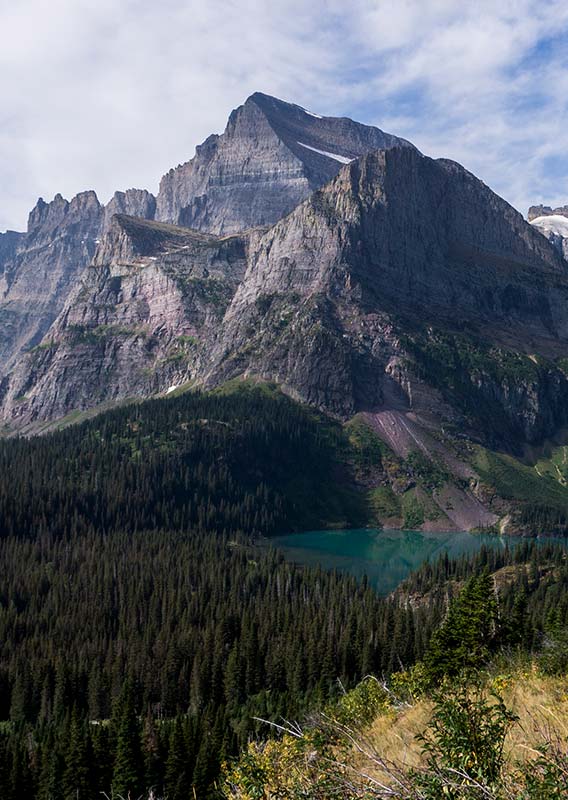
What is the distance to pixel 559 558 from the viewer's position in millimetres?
158750

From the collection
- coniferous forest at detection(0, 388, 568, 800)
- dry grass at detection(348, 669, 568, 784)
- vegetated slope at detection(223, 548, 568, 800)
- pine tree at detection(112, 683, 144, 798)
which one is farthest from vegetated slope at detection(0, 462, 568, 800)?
dry grass at detection(348, 669, 568, 784)

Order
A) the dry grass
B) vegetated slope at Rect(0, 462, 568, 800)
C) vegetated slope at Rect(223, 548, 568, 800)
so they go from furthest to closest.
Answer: vegetated slope at Rect(0, 462, 568, 800) < the dry grass < vegetated slope at Rect(223, 548, 568, 800)

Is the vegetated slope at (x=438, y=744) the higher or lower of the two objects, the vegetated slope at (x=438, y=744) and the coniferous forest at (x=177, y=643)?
the higher

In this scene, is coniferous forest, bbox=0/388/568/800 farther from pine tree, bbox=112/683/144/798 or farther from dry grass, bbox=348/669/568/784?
dry grass, bbox=348/669/568/784

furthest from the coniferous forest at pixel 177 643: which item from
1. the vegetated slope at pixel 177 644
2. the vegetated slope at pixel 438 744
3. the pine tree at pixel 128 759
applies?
the vegetated slope at pixel 438 744

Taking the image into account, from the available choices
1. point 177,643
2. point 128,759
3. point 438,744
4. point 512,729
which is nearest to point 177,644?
point 177,643

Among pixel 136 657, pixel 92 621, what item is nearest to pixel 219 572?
pixel 92 621

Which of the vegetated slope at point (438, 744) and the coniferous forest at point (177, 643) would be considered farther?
the coniferous forest at point (177, 643)

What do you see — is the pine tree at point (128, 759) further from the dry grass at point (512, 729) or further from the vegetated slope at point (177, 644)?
the dry grass at point (512, 729)

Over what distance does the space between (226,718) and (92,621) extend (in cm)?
5381

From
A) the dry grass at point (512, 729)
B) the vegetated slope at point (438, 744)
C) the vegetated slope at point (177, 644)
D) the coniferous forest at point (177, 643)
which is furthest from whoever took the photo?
the vegetated slope at point (177, 644)

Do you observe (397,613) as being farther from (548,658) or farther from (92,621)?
(548,658)

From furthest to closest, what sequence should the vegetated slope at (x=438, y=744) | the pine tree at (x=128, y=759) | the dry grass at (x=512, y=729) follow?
the pine tree at (x=128, y=759), the dry grass at (x=512, y=729), the vegetated slope at (x=438, y=744)

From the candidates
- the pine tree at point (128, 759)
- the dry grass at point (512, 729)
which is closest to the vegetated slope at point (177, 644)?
the pine tree at point (128, 759)
